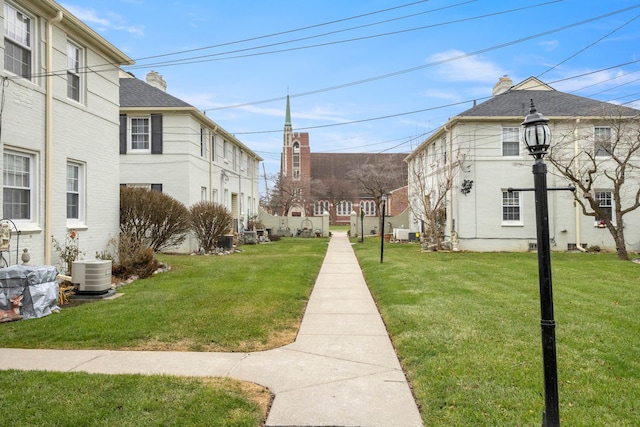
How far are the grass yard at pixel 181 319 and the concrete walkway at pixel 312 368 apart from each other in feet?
1.06

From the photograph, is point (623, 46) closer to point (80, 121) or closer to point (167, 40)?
point (167, 40)

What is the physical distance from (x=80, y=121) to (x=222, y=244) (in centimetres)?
892

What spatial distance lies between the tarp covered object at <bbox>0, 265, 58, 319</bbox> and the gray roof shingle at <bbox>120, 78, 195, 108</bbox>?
11681 millimetres

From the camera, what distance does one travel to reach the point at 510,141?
19.3m

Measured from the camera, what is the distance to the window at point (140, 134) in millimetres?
18016

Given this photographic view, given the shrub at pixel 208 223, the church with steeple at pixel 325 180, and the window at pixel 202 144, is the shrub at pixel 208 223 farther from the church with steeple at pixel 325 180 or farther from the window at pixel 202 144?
the church with steeple at pixel 325 180

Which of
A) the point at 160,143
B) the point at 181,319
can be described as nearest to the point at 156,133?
the point at 160,143

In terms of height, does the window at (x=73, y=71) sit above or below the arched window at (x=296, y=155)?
below

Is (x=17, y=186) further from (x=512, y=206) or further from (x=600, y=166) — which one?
(x=600, y=166)

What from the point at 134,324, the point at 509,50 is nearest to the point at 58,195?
the point at 134,324

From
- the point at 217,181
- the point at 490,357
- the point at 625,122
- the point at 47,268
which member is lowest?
the point at 490,357

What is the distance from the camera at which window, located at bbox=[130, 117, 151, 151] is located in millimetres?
18016

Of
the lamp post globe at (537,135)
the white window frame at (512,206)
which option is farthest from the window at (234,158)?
the lamp post globe at (537,135)

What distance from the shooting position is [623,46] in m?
10.4
